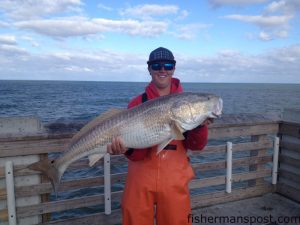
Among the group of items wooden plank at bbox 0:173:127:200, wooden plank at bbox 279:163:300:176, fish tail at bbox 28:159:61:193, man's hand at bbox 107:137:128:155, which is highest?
man's hand at bbox 107:137:128:155

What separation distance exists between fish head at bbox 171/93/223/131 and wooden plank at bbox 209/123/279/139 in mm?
2167

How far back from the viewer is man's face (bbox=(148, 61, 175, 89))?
3691 mm

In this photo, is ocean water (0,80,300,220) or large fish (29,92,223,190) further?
ocean water (0,80,300,220)

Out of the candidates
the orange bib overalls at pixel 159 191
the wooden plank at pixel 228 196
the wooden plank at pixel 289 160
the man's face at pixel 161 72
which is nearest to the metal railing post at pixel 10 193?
the orange bib overalls at pixel 159 191

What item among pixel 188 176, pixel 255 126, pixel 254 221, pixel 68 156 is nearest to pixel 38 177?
pixel 68 156

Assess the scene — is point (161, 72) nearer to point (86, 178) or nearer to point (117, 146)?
point (117, 146)

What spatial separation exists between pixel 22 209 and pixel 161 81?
9.32 feet

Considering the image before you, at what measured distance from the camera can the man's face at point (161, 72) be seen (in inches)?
145

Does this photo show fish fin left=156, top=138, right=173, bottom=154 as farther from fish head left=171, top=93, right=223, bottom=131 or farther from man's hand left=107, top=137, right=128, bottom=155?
man's hand left=107, top=137, right=128, bottom=155

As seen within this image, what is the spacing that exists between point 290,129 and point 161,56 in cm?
375

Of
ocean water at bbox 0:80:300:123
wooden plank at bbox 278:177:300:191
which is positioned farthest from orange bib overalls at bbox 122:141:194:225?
wooden plank at bbox 278:177:300:191

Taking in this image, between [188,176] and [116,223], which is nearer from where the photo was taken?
[188,176]

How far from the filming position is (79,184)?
4820mm

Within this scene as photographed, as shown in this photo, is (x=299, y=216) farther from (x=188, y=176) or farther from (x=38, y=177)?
(x=38, y=177)
